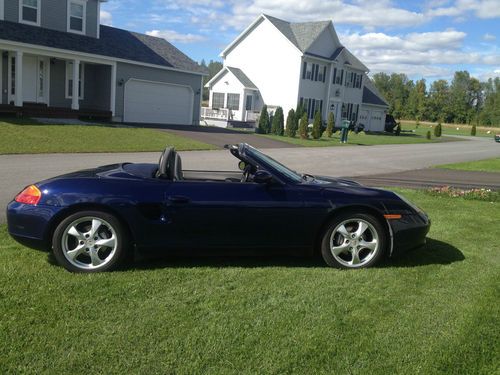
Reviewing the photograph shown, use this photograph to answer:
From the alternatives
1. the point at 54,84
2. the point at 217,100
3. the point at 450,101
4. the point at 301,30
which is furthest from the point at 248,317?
the point at 450,101

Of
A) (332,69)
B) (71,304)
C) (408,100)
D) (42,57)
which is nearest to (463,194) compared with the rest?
(71,304)

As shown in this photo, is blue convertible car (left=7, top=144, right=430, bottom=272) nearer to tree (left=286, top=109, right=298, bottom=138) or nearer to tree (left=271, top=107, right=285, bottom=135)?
tree (left=286, top=109, right=298, bottom=138)

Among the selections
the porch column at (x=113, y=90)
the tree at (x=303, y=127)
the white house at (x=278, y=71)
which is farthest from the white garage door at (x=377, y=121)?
the porch column at (x=113, y=90)

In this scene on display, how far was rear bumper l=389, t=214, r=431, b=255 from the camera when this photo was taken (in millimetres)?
5102

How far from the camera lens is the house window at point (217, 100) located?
4310 centimetres

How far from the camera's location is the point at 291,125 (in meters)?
32.6

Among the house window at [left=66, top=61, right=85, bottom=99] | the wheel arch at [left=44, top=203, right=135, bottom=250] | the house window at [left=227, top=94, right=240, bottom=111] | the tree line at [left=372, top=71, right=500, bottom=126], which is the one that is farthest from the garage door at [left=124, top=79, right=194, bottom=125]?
the tree line at [left=372, top=71, right=500, bottom=126]

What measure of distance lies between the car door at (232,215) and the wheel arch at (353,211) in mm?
230

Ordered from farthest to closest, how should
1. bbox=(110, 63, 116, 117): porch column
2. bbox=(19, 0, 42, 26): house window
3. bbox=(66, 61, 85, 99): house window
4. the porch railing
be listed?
the porch railing
bbox=(110, 63, 116, 117): porch column
bbox=(66, 61, 85, 99): house window
bbox=(19, 0, 42, 26): house window

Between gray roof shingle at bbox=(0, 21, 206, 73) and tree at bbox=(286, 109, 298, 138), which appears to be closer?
gray roof shingle at bbox=(0, 21, 206, 73)

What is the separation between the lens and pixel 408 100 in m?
112

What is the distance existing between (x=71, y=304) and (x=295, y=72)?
126 ft

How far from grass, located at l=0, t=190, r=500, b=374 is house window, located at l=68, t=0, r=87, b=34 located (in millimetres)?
24484

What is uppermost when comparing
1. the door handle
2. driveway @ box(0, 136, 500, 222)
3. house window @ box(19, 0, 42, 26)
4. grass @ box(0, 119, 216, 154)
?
house window @ box(19, 0, 42, 26)
